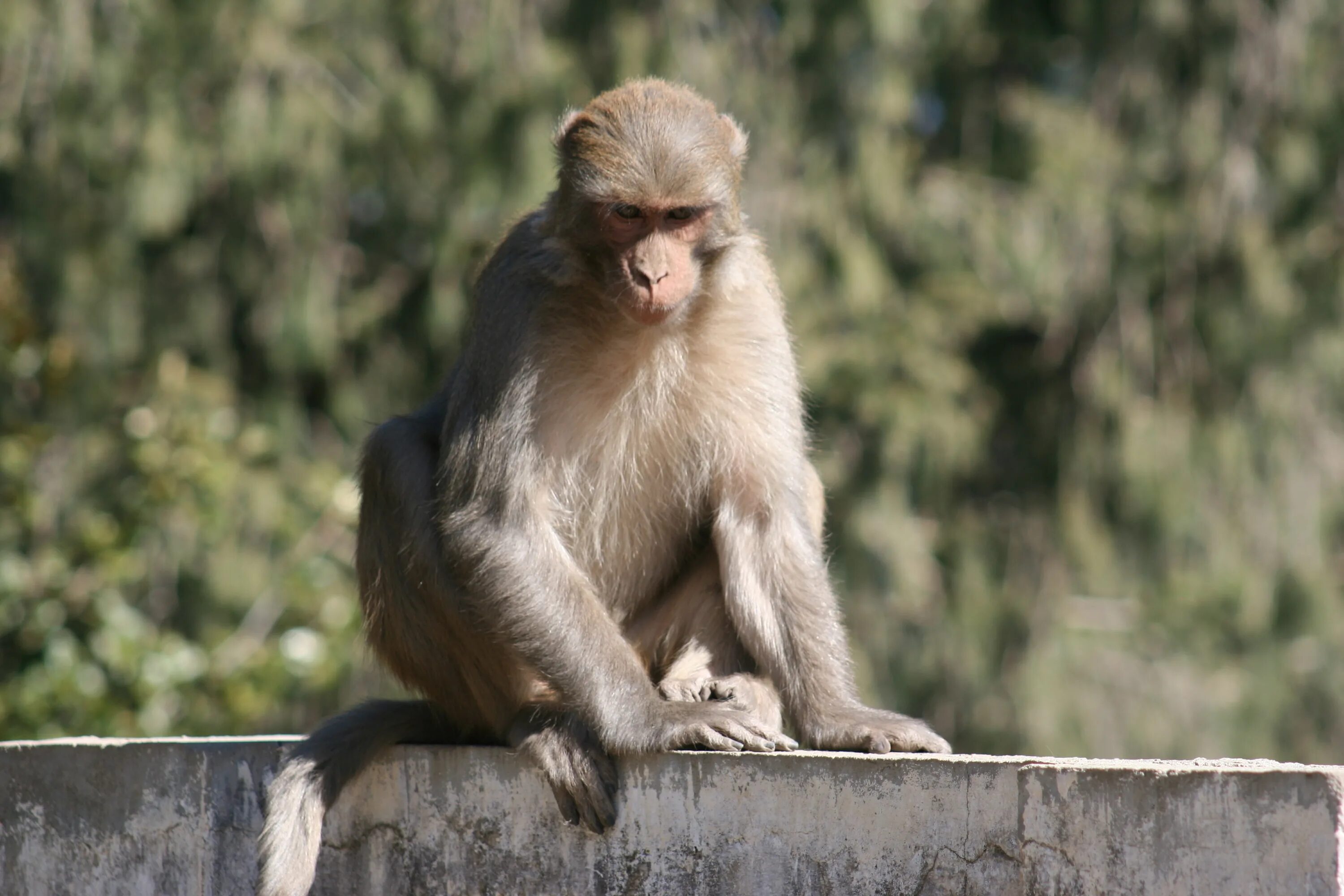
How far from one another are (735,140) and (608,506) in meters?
1.17

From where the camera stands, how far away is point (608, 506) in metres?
5.43

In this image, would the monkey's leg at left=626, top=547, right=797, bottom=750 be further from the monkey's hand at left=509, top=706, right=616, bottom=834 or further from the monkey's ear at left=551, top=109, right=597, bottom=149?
the monkey's ear at left=551, top=109, right=597, bottom=149

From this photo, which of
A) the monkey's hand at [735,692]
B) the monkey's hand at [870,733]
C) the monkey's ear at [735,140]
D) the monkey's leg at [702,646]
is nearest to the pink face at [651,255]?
the monkey's ear at [735,140]

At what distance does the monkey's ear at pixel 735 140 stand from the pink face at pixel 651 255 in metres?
0.35

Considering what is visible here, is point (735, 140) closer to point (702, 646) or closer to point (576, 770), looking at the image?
point (702, 646)

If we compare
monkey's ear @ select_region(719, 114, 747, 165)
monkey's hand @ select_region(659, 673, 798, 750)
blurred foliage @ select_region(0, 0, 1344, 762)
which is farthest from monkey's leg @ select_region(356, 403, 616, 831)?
blurred foliage @ select_region(0, 0, 1344, 762)

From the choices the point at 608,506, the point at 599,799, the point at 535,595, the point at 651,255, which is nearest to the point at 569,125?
the point at 651,255

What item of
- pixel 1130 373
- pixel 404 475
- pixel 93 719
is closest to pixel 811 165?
pixel 1130 373

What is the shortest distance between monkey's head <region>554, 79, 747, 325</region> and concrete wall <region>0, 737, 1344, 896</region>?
1.33 meters

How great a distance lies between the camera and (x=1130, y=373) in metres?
13.2

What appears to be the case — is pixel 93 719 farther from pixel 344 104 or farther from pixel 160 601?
pixel 344 104

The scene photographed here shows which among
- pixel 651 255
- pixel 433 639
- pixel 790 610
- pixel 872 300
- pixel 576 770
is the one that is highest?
pixel 872 300

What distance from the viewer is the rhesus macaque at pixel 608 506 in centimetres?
500

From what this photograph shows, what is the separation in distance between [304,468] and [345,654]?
2319mm
